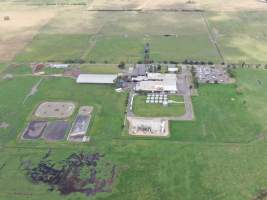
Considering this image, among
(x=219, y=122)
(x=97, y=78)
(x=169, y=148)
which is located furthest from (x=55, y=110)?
(x=219, y=122)

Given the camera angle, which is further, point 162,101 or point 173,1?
point 173,1

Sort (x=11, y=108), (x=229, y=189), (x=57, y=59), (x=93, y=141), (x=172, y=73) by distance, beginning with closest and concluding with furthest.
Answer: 1. (x=229, y=189)
2. (x=93, y=141)
3. (x=11, y=108)
4. (x=172, y=73)
5. (x=57, y=59)

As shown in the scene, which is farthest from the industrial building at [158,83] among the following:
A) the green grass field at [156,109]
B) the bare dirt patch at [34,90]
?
the bare dirt patch at [34,90]

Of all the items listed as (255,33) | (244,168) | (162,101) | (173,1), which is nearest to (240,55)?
(255,33)

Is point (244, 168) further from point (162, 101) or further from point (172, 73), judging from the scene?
point (172, 73)

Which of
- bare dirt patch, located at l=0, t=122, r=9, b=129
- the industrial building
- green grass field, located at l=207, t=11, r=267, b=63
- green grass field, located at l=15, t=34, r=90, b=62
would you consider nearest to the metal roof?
the industrial building

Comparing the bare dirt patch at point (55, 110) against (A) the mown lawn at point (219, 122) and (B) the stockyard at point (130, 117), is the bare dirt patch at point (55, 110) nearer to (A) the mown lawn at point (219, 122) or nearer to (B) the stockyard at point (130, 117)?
(B) the stockyard at point (130, 117)

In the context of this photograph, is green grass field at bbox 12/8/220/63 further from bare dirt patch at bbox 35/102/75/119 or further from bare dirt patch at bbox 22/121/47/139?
bare dirt patch at bbox 22/121/47/139
